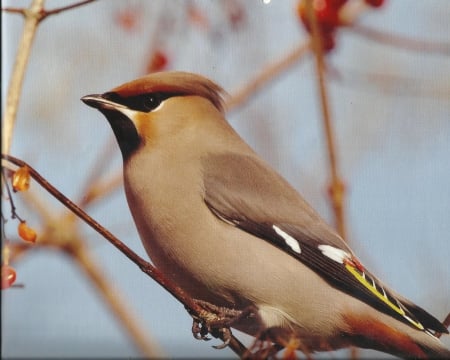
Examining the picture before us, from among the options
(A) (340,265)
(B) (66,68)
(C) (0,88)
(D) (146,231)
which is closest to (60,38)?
(B) (66,68)

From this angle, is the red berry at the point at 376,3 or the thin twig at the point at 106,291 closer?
the red berry at the point at 376,3

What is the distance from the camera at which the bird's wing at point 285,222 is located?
160 centimetres

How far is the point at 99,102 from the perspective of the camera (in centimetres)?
159

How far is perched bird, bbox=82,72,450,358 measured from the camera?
1582 mm

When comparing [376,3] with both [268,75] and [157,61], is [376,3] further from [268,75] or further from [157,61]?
[157,61]

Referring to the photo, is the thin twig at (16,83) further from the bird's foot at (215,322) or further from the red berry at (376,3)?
the red berry at (376,3)

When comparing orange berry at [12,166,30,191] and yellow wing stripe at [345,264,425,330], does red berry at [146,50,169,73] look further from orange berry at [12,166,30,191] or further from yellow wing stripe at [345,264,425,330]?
orange berry at [12,166,30,191]

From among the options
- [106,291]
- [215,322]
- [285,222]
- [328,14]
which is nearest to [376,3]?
[328,14]

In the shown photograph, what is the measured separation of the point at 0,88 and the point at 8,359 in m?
0.61

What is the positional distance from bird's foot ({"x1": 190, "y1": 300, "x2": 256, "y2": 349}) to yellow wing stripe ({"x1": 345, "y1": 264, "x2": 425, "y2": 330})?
0.22m

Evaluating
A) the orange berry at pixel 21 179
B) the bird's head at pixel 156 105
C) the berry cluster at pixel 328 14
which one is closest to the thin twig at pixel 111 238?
the orange berry at pixel 21 179

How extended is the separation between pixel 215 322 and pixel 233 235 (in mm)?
188

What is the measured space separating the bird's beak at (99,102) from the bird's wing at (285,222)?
255mm

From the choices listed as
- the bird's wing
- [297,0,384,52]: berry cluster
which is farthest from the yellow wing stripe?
[297,0,384,52]: berry cluster
